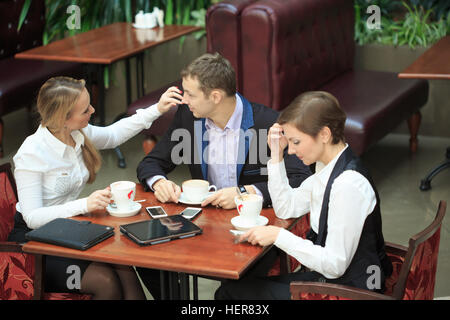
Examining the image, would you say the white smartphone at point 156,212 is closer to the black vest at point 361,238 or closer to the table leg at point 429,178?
the black vest at point 361,238

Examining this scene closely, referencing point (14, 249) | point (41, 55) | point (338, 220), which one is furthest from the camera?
point (41, 55)

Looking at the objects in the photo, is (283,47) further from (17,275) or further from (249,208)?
(17,275)

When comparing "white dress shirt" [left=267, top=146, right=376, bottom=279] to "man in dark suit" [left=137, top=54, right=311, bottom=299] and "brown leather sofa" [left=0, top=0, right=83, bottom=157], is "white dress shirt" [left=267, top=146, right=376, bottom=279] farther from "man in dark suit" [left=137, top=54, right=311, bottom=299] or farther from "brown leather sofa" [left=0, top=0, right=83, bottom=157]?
"brown leather sofa" [left=0, top=0, right=83, bottom=157]

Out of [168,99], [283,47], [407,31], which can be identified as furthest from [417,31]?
[168,99]

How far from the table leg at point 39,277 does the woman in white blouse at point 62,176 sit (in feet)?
0.33

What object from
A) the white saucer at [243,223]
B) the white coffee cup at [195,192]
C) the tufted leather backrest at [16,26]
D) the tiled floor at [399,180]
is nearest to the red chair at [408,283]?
the white saucer at [243,223]

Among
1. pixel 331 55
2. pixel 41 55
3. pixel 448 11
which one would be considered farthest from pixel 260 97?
pixel 448 11

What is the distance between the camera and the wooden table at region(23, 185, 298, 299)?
208 cm

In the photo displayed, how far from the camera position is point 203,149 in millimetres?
2959

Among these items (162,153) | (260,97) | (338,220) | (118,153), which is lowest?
(118,153)

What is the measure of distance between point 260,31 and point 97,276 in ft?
7.75

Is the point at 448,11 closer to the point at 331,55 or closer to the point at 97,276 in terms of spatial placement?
the point at 331,55

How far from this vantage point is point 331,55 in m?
5.16

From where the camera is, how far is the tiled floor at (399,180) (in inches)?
A: 153
